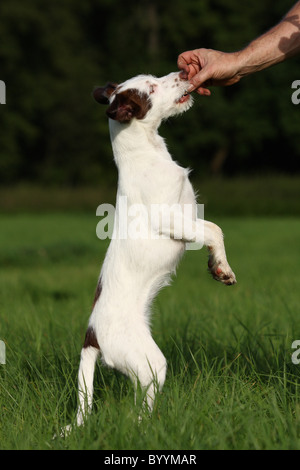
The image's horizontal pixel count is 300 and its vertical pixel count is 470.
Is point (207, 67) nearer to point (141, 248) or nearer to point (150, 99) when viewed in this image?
point (150, 99)

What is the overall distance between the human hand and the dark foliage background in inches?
1481

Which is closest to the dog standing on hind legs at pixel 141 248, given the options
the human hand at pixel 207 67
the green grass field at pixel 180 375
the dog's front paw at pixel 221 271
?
the dog's front paw at pixel 221 271

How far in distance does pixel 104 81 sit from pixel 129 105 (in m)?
40.9

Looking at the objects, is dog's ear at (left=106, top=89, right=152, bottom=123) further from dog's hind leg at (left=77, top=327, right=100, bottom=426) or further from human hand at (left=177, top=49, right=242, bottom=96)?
dog's hind leg at (left=77, top=327, right=100, bottom=426)

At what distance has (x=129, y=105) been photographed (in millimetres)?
3766

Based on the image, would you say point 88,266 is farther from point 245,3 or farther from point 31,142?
point 245,3

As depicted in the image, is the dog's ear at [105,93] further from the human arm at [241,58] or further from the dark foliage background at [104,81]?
the dark foliage background at [104,81]

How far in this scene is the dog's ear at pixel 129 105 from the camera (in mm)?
3719

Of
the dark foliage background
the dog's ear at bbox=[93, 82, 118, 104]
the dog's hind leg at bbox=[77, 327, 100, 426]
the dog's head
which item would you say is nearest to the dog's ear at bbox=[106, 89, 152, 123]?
the dog's head

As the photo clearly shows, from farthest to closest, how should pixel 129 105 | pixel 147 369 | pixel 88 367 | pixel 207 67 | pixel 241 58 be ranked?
pixel 241 58
pixel 207 67
pixel 129 105
pixel 88 367
pixel 147 369

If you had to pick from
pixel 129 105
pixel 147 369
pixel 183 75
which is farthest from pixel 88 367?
pixel 183 75

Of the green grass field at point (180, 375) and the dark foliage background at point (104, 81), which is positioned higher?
the dark foliage background at point (104, 81)

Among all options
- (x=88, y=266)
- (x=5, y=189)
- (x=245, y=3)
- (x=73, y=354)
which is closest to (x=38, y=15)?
(x=5, y=189)

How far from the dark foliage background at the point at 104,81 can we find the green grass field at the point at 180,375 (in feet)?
109
